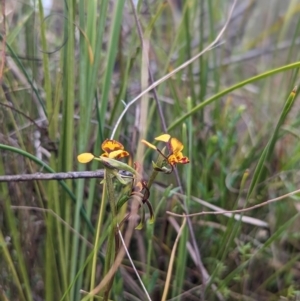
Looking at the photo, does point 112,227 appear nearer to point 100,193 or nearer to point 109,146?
point 109,146

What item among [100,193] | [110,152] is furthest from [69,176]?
[100,193]

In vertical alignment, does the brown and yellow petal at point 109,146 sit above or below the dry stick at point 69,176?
above

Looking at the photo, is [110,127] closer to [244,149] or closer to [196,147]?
[196,147]

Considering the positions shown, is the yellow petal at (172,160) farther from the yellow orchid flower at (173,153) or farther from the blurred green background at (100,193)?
the blurred green background at (100,193)

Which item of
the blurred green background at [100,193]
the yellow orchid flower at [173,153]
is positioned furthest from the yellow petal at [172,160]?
the blurred green background at [100,193]

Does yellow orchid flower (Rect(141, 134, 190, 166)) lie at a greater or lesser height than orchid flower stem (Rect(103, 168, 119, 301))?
greater

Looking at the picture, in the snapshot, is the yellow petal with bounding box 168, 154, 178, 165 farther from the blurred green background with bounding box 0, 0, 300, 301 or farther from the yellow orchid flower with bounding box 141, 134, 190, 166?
the blurred green background with bounding box 0, 0, 300, 301

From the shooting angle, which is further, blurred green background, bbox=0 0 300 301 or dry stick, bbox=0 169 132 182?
blurred green background, bbox=0 0 300 301

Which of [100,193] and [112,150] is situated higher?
[112,150]

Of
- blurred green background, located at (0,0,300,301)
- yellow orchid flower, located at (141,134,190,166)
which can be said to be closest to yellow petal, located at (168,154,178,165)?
yellow orchid flower, located at (141,134,190,166)

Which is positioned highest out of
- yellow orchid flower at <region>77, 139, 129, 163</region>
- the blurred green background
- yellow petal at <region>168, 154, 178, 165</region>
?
yellow orchid flower at <region>77, 139, 129, 163</region>

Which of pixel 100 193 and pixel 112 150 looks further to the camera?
pixel 100 193

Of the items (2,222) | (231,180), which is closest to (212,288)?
(231,180)
